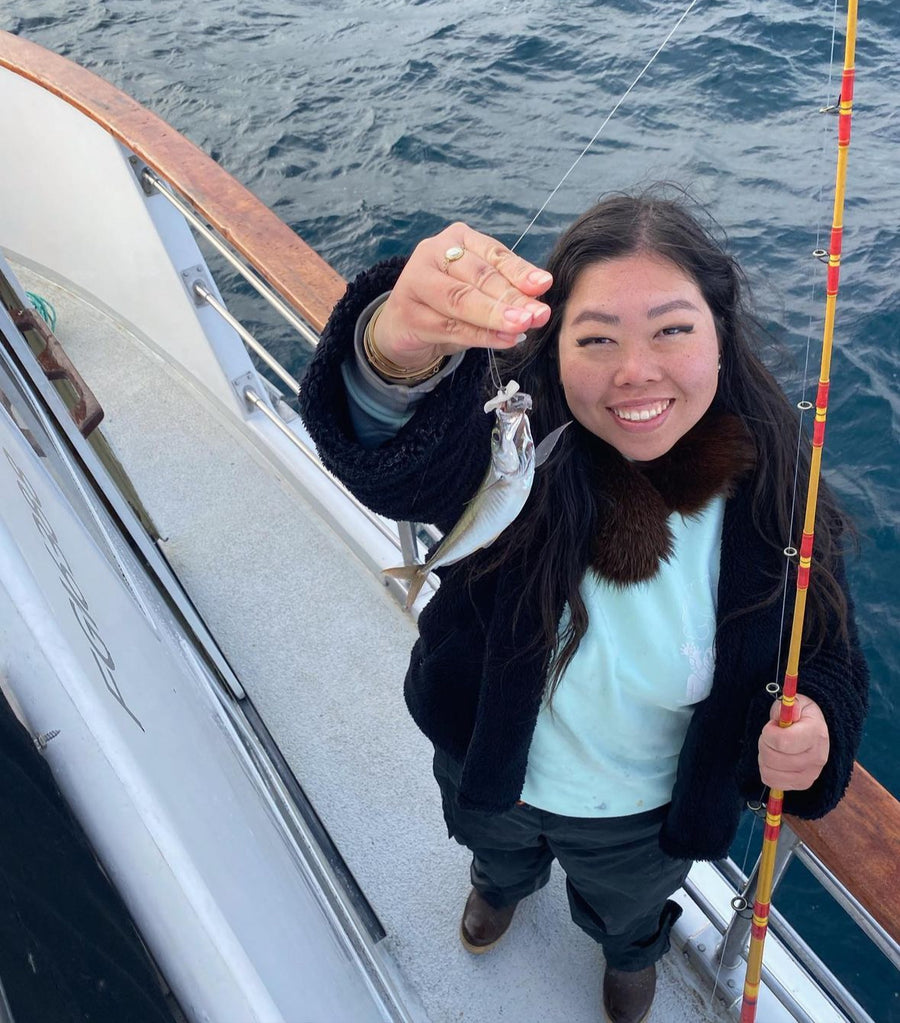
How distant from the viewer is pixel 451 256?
1.02 meters

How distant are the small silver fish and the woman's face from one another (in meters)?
0.20

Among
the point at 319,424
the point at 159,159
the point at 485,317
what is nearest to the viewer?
the point at 485,317

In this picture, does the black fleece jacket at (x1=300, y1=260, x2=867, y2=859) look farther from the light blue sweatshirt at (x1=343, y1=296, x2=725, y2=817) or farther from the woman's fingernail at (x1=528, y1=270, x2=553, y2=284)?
the woman's fingernail at (x1=528, y1=270, x2=553, y2=284)

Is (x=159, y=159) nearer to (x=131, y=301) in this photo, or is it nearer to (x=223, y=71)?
(x=131, y=301)

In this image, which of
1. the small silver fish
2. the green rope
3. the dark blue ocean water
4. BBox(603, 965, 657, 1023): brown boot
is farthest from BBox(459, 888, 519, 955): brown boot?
the green rope

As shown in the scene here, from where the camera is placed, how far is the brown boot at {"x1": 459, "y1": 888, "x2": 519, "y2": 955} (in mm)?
2008

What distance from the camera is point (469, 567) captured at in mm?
1474

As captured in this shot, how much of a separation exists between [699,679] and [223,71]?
9.12 metres

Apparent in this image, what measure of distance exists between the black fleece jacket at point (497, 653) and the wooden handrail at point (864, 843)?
28mm

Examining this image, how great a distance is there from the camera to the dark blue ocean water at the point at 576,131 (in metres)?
4.54

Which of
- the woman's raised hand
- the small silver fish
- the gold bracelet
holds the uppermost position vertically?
the woman's raised hand

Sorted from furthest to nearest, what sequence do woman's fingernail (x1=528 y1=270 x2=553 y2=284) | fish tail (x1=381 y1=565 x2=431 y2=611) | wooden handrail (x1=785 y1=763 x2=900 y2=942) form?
fish tail (x1=381 y1=565 x2=431 y2=611), wooden handrail (x1=785 y1=763 x2=900 y2=942), woman's fingernail (x1=528 y1=270 x2=553 y2=284)

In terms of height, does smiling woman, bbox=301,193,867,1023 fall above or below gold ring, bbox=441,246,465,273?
below

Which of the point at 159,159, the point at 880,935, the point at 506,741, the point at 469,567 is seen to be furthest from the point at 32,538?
the point at 159,159
